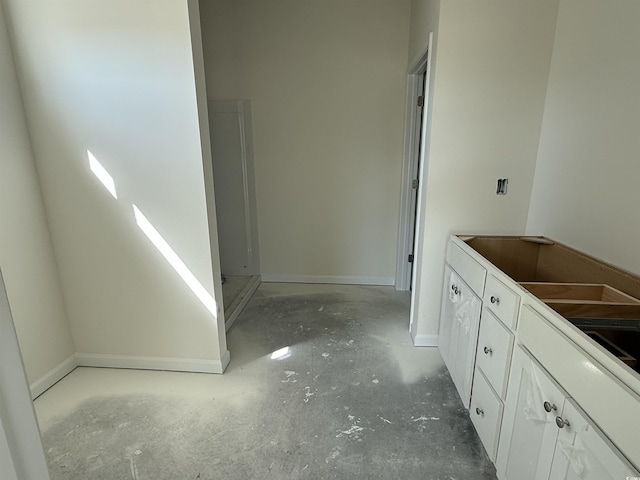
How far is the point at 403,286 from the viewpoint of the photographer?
362 cm

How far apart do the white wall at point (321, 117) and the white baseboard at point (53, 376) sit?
197cm

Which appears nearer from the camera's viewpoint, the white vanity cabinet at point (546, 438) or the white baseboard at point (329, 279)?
the white vanity cabinet at point (546, 438)

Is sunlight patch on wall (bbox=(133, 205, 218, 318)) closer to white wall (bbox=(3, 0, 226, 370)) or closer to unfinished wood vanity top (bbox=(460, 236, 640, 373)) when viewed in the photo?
white wall (bbox=(3, 0, 226, 370))

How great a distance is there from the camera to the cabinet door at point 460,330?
1.79 meters

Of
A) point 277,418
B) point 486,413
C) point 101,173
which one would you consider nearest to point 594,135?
point 486,413

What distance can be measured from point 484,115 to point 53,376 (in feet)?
10.6

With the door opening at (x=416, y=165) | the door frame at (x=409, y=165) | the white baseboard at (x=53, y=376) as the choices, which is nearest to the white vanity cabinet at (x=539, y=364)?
the door frame at (x=409, y=165)

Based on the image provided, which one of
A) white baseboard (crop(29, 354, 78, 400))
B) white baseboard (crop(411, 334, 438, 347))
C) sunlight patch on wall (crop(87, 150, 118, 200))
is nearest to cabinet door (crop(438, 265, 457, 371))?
white baseboard (crop(411, 334, 438, 347))

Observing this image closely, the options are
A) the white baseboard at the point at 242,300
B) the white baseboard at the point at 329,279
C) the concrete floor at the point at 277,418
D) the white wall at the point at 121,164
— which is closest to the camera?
the concrete floor at the point at 277,418

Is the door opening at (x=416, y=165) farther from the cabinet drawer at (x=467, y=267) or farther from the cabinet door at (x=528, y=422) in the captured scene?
the cabinet door at (x=528, y=422)

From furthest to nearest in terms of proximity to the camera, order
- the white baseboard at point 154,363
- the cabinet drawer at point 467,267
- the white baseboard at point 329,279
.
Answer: the white baseboard at point 329,279, the white baseboard at point 154,363, the cabinet drawer at point 467,267

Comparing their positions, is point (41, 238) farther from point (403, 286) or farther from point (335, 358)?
point (403, 286)

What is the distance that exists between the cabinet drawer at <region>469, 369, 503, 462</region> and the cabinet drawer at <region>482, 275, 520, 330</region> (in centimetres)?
36

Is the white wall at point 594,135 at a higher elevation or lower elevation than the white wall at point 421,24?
lower
